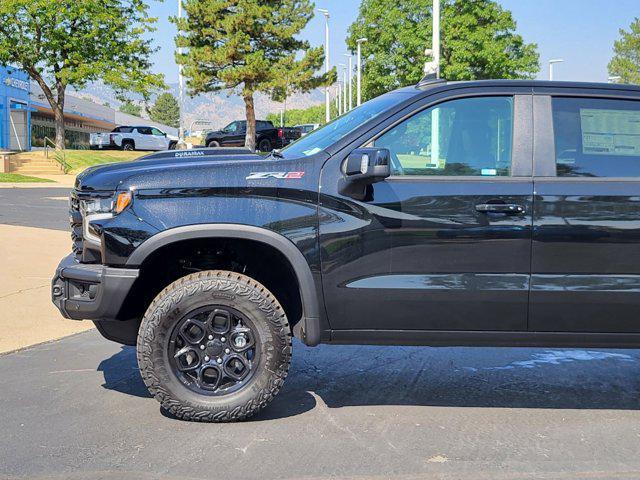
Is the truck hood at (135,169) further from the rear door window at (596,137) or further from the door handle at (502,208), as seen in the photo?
the rear door window at (596,137)

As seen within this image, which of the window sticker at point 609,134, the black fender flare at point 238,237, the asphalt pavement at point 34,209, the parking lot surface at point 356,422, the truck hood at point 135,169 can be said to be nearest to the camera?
the parking lot surface at point 356,422

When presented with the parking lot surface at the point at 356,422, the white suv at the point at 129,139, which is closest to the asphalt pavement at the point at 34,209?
the parking lot surface at the point at 356,422

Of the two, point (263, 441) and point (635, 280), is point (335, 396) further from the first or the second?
point (635, 280)

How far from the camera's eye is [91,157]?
39719 millimetres

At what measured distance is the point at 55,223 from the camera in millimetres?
14586

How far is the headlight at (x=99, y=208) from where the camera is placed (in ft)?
14.2

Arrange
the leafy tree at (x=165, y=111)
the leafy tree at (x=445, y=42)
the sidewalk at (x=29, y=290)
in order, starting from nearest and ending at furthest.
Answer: the sidewalk at (x=29, y=290) → the leafy tree at (x=445, y=42) → the leafy tree at (x=165, y=111)

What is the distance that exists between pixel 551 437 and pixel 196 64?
1795 inches

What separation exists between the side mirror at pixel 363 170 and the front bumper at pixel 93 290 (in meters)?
1.30

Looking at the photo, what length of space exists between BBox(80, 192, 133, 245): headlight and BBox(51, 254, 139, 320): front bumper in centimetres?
19

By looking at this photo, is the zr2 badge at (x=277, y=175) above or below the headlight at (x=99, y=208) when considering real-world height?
above

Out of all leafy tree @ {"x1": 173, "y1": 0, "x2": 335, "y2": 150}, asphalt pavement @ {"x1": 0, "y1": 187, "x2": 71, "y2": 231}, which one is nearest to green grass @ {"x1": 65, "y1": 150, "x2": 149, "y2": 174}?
leafy tree @ {"x1": 173, "y1": 0, "x2": 335, "y2": 150}

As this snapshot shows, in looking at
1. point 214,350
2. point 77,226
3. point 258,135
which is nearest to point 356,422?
point 214,350

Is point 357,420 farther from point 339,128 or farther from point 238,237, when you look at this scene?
point 339,128
